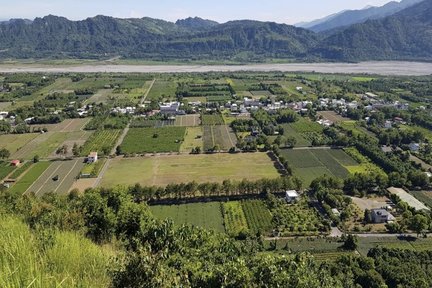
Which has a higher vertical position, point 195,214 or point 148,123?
point 148,123

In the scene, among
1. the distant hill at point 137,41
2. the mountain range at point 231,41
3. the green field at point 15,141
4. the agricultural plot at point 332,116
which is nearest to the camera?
the green field at point 15,141

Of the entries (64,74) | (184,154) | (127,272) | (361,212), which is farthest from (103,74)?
(127,272)

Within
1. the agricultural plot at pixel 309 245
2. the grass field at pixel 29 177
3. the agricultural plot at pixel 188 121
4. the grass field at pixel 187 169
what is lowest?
the agricultural plot at pixel 309 245

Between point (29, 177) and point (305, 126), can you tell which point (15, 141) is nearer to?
point (29, 177)

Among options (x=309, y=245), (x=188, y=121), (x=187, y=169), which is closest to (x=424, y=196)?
(x=309, y=245)

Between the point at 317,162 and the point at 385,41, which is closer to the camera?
the point at 317,162

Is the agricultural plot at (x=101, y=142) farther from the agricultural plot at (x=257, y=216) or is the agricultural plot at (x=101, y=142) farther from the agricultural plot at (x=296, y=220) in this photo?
the agricultural plot at (x=296, y=220)

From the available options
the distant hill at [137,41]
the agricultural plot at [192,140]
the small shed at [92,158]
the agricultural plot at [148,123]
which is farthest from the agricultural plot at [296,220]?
the distant hill at [137,41]

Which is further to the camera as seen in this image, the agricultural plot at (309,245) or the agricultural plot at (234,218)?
the agricultural plot at (234,218)
